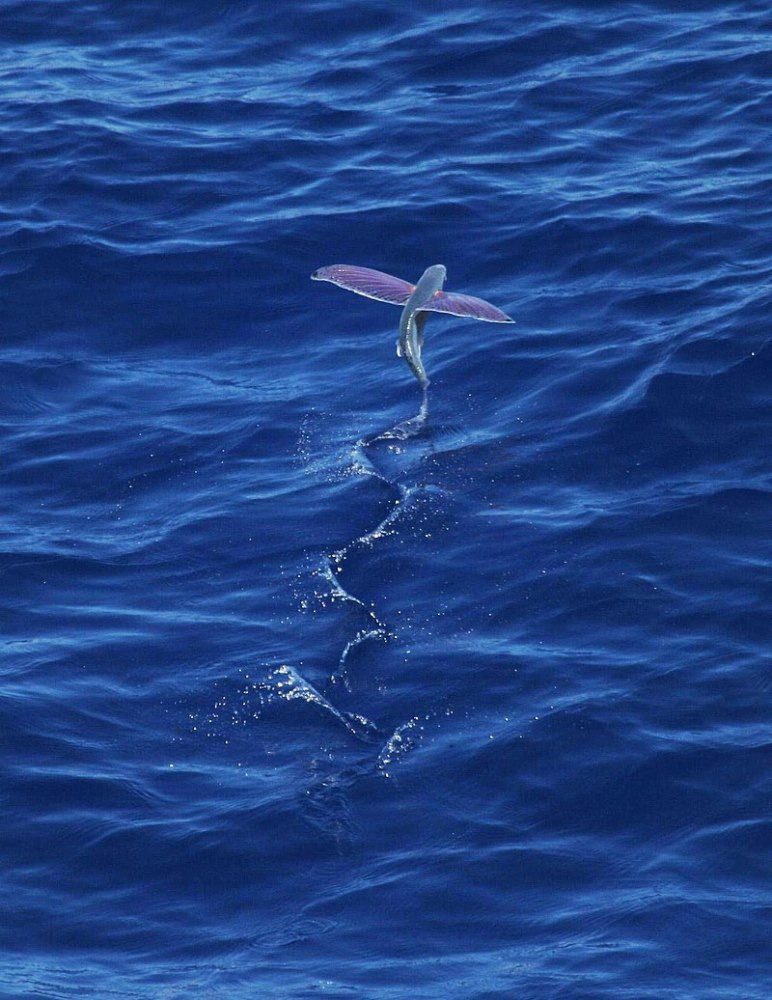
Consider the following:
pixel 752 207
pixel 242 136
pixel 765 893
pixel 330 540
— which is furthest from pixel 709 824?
pixel 242 136

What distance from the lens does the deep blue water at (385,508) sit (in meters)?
9.12

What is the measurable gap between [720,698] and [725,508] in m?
1.83

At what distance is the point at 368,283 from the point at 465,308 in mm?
1057

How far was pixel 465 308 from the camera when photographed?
11.4 metres

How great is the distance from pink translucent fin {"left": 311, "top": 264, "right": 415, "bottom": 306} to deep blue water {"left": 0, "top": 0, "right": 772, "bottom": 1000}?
1163mm

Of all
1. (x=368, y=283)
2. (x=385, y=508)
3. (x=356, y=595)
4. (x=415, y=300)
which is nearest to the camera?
(x=356, y=595)

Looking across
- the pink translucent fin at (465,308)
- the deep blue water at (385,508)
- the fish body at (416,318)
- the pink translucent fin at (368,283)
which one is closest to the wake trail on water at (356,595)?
the deep blue water at (385,508)

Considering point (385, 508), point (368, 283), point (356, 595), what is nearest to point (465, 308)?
point (368, 283)

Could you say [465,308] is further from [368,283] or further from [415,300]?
[368,283]

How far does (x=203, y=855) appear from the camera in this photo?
9.49m

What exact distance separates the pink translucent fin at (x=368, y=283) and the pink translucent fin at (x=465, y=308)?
443mm

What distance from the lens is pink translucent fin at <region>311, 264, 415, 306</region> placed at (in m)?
12.0

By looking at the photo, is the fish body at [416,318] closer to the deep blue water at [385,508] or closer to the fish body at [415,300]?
the fish body at [415,300]

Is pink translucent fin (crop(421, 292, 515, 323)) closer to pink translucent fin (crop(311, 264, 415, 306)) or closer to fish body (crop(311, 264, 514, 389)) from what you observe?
fish body (crop(311, 264, 514, 389))
